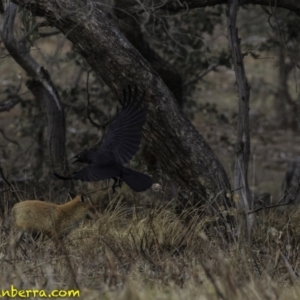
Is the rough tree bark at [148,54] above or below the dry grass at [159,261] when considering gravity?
above

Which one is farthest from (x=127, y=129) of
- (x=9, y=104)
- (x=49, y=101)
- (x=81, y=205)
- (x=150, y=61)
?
(x=9, y=104)

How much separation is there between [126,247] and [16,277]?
148 cm

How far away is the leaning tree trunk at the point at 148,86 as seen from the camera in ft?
21.6

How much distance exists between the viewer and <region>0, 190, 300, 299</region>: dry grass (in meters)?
4.29

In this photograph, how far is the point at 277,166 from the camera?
14.0 meters

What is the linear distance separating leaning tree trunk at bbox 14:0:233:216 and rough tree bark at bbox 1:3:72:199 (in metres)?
1.17

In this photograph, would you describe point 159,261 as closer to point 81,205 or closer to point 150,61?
point 81,205

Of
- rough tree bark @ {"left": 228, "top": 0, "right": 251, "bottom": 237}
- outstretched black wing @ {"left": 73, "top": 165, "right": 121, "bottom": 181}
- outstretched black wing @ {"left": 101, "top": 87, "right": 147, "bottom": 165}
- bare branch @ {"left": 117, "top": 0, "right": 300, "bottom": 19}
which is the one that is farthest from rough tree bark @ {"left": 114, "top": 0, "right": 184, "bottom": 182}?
outstretched black wing @ {"left": 73, "top": 165, "right": 121, "bottom": 181}

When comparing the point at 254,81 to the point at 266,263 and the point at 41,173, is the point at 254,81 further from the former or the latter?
the point at 266,263

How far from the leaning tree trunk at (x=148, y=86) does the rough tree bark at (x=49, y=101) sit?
1.17 m

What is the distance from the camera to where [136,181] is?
248 inches

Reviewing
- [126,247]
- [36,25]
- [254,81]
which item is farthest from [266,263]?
[254,81]

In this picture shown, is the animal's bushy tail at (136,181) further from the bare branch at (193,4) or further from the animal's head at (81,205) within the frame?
the bare branch at (193,4)

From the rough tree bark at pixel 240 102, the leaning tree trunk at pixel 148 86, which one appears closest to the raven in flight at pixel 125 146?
the leaning tree trunk at pixel 148 86
